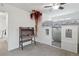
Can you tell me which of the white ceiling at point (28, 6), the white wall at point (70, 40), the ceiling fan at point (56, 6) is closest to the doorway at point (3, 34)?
the white ceiling at point (28, 6)

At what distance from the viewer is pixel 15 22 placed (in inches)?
69.2

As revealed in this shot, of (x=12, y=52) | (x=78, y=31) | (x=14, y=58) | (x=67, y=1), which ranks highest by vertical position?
(x=67, y=1)

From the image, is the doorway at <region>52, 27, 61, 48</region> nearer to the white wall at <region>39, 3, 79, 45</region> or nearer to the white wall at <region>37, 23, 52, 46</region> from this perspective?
the white wall at <region>37, 23, 52, 46</region>

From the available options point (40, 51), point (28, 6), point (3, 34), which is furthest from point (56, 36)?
point (3, 34)

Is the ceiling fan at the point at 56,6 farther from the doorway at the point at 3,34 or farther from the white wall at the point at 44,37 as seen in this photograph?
the doorway at the point at 3,34

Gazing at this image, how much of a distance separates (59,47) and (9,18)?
101cm

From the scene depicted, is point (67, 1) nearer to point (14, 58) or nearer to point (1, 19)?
point (1, 19)

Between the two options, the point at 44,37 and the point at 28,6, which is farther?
the point at 44,37

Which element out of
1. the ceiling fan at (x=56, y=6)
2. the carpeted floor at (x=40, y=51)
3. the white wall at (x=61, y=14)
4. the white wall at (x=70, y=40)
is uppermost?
the ceiling fan at (x=56, y=6)

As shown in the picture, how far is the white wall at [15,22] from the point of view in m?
1.73

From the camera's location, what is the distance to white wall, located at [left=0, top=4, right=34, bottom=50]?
1.73 meters

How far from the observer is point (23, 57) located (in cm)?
178

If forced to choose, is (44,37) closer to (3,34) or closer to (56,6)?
(56,6)

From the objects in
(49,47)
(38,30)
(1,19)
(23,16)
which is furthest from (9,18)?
(49,47)
